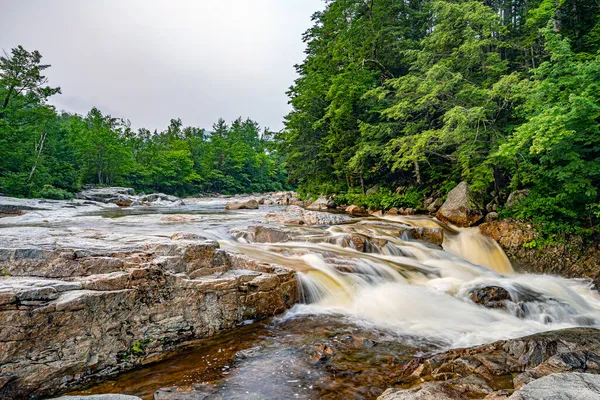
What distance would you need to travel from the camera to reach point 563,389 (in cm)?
181

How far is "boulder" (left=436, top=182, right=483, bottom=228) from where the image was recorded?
11500 mm

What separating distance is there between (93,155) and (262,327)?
143 ft

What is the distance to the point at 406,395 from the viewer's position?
257cm

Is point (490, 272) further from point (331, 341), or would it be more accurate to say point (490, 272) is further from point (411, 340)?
point (331, 341)

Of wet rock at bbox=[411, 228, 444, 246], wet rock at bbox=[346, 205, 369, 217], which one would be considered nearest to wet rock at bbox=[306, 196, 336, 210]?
wet rock at bbox=[346, 205, 369, 217]

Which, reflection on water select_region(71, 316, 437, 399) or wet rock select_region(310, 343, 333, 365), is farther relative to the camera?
wet rock select_region(310, 343, 333, 365)

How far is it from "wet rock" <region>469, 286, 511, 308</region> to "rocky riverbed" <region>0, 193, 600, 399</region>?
0.03 meters

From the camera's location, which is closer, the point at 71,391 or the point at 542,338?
the point at 71,391

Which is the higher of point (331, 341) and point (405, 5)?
point (405, 5)

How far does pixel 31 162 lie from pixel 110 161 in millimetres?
15976

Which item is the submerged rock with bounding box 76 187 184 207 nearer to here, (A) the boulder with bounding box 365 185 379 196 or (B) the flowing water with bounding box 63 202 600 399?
(A) the boulder with bounding box 365 185 379 196

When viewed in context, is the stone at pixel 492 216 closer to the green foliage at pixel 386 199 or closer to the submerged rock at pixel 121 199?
the green foliage at pixel 386 199

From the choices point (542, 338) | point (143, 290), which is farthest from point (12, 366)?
point (542, 338)

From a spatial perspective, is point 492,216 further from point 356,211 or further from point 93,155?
point 93,155
